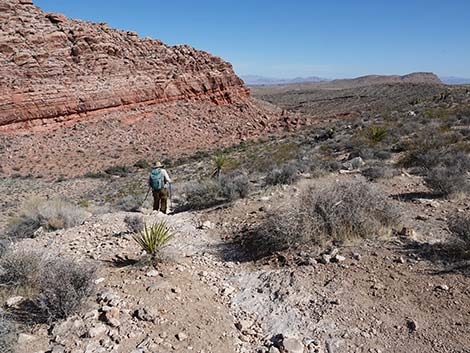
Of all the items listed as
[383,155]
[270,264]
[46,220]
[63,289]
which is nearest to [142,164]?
[46,220]

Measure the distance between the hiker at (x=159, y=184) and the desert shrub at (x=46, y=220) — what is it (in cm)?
173

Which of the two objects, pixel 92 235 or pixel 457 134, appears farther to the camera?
pixel 457 134

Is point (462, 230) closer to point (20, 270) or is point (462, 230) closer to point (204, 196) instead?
point (20, 270)

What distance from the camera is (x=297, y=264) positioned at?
514 centimetres

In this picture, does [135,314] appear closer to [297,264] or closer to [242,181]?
[297,264]

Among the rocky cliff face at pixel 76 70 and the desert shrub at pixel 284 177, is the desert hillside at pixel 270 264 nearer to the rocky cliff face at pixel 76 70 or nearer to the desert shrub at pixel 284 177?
the desert shrub at pixel 284 177

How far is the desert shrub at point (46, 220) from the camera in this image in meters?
8.34


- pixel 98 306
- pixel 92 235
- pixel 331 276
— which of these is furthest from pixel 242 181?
pixel 98 306

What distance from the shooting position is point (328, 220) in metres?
5.61

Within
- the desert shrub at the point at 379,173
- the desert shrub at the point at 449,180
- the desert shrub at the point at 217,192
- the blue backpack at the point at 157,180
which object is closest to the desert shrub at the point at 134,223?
the blue backpack at the point at 157,180

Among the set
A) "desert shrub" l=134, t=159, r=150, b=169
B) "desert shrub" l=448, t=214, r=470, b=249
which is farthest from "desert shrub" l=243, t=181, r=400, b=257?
"desert shrub" l=134, t=159, r=150, b=169

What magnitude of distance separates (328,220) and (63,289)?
363cm

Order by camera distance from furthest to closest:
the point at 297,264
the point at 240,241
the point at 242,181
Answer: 1. the point at 242,181
2. the point at 240,241
3. the point at 297,264

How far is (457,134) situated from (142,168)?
1749 centimetres
